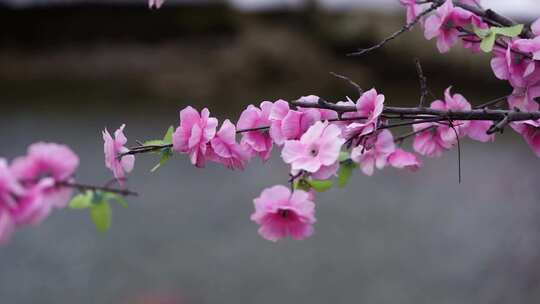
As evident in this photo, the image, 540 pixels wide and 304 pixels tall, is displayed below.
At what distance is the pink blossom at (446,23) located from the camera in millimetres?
475

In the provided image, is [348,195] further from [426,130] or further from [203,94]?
[426,130]

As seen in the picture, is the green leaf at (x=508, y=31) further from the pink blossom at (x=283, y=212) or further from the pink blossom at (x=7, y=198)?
the pink blossom at (x=7, y=198)

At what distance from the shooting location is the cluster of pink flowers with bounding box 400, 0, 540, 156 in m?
0.43

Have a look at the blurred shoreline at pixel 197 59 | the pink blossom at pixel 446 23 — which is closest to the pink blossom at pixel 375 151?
the pink blossom at pixel 446 23

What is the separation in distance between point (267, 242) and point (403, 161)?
1448 millimetres

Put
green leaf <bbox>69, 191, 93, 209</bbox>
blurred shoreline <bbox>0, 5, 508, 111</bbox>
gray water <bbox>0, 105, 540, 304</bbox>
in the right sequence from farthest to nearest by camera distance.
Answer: blurred shoreline <bbox>0, 5, 508, 111</bbox>, gray water <bbox>0, 105, 540, 304</bbox>, green leaf <bbox>69, 191, 93, 209</bbox>

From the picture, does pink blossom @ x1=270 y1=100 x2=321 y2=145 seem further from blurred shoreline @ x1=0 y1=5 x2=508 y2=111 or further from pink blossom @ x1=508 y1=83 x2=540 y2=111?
blurred shoreline @ x1=0 y1=5 x2=508 y2=111

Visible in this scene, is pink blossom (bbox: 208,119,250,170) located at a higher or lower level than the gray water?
lower

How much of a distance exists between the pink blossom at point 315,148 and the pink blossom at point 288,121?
0.02m

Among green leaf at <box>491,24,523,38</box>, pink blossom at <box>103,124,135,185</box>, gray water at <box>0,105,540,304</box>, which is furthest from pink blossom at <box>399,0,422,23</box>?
gray water at <box>0,105,540,304</box>

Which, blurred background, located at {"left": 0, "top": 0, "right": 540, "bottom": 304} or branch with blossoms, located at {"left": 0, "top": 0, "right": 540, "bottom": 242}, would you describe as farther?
blurred background, located at {"left": 0, "top": 0, "right": 540, "bottom": 304}

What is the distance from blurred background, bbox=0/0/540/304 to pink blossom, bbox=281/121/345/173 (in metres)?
1.37

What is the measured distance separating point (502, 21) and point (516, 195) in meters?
1.68

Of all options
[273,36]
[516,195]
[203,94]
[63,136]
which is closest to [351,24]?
[273,36]
